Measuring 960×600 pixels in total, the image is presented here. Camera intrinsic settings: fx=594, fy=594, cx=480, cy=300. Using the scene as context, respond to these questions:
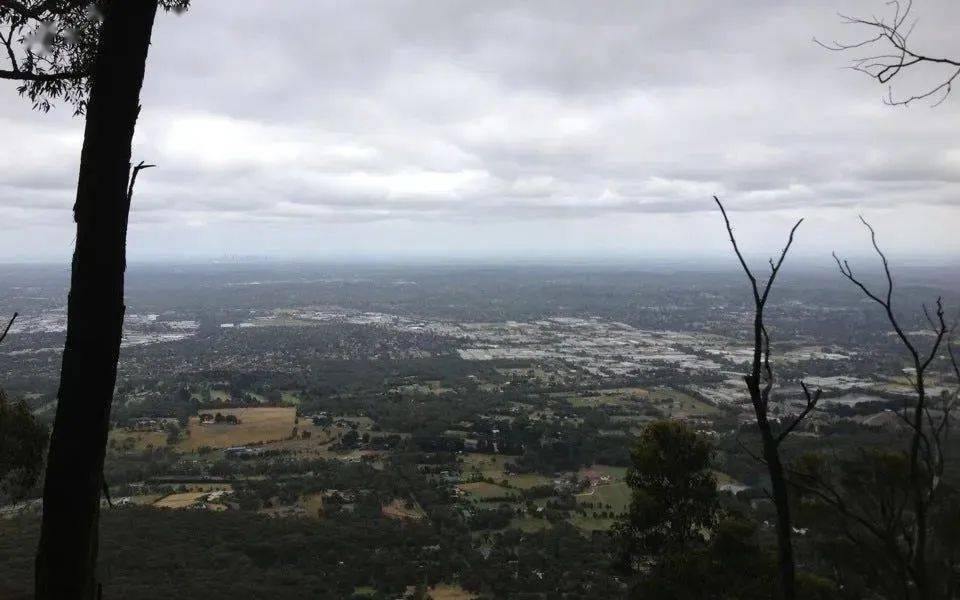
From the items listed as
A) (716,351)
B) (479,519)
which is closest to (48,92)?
(479,519)

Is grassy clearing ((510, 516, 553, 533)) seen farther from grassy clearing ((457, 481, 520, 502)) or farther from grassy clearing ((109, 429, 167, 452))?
grassy clearing ((109, 429, 167, 452))

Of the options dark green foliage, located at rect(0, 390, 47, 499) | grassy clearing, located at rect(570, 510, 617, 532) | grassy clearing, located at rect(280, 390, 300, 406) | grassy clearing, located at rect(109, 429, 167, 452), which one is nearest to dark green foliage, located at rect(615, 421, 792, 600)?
grassy clearing, located at rect(570, 510, 617, 532)

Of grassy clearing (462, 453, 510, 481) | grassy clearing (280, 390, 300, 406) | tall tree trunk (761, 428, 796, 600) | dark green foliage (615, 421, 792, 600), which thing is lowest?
grassy clearing (280, 390, 300, 406)

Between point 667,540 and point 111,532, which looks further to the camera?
point 111,532

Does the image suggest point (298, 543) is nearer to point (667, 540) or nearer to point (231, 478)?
point (231, 478)

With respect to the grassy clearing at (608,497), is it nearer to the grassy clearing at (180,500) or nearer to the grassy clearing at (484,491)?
the grassy clearing at (484,491)

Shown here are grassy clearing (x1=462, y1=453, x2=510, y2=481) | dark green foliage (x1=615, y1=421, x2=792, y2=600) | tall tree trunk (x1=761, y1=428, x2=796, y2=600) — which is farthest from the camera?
grassy clearing (x1=462, y1=453, x2=510, y2=481)

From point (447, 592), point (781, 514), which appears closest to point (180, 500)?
point (447, 592)

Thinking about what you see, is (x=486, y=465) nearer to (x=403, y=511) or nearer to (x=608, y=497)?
(x=608, y=497)
